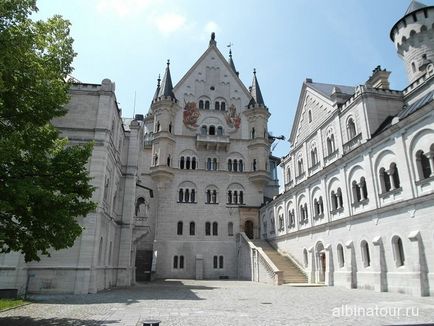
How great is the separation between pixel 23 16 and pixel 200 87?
43.9 meters

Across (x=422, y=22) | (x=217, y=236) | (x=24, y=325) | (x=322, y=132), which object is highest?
(x=422, y=22)

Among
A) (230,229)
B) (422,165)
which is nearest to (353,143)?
(422,165)

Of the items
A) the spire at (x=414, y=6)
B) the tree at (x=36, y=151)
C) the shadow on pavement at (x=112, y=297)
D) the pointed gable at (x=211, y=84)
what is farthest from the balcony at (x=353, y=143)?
the pointed gable at (x=211, y=84)

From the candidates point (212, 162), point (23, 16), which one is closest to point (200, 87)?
point (212, 162)

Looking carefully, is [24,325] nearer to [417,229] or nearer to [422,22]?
[417,229]

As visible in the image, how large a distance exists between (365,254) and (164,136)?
31349 millimetres

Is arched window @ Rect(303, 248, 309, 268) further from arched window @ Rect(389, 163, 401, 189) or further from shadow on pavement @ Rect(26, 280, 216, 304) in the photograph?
shadow on pavement @ Rect(26, 280, 216, 304)

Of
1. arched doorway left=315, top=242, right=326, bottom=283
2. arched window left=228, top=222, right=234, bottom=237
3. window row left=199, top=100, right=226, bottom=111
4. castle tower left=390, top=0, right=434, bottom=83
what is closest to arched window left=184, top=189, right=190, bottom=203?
arched window left=228, top=222, right=234, bottom=237

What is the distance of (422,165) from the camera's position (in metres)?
19.7

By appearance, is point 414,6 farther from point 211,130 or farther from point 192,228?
point 192,228

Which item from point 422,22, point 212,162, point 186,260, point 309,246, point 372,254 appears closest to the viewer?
point 372,254

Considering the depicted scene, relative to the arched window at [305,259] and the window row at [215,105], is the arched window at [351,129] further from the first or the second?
the window row at [215,105]

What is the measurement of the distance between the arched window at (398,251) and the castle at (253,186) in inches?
3.0

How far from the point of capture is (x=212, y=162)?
1973 inches
